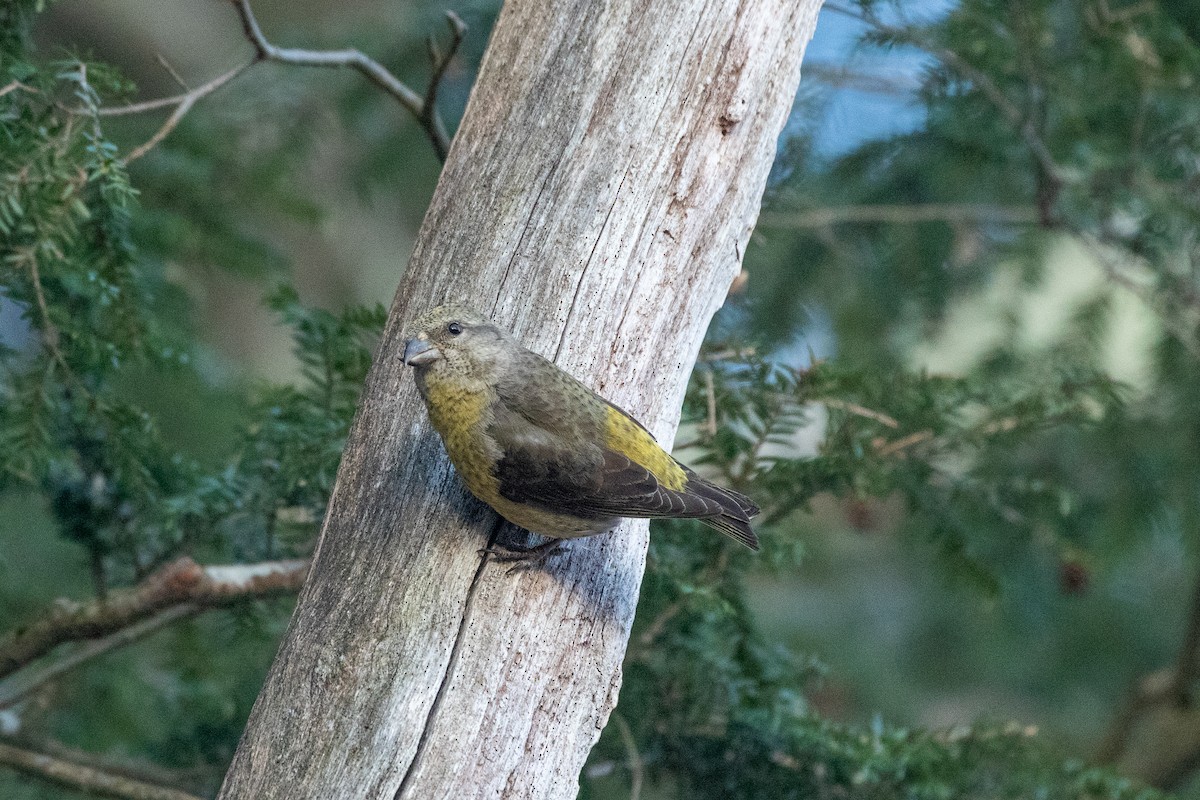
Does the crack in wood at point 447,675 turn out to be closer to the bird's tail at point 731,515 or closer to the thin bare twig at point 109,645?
the bird's tail at point 731,515

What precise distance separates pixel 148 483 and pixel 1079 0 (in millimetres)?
4347

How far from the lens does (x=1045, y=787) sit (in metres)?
3.46

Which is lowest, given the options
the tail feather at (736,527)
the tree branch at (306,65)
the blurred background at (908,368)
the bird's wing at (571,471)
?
the blurred background at (908,368)

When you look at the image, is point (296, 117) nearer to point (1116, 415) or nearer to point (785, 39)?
point (785, 39)

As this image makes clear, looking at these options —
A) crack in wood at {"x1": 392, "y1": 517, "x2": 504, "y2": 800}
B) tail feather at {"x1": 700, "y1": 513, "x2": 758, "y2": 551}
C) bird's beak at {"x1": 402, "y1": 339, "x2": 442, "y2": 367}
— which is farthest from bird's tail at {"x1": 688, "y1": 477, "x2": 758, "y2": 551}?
bird's beak at {"x1": 402, "y1": 339, "x2": 442, "y2": 367}

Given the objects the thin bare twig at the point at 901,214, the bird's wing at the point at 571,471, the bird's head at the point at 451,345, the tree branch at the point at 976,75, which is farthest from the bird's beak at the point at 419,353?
the thin bare twig at the point at 901,214

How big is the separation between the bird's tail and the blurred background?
474 millimetres

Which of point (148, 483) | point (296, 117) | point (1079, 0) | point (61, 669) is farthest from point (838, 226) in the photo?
point (61, 669)

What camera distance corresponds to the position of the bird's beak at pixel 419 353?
259cm

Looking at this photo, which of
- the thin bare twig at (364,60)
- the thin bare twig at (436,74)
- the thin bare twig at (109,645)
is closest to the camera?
the thin bare twig at (364,60)

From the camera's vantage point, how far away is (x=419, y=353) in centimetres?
259

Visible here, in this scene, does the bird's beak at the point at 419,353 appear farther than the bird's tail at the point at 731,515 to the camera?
No

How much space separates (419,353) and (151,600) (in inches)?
49.0

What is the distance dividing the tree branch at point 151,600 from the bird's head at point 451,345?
927mm
